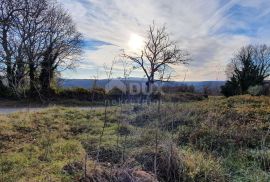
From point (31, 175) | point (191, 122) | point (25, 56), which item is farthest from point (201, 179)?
point (191, 122)

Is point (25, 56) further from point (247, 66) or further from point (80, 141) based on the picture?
point (247, 66)

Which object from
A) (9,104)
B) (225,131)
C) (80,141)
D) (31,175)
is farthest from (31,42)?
(9,104)

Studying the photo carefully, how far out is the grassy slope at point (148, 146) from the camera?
4.18 m

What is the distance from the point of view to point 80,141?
241 inches

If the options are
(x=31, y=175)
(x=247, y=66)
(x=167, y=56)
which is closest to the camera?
(x=31, y=175)

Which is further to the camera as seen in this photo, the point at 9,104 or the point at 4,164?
the point at 9,104

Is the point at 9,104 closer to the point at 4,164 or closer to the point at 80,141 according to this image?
the point at 80,141

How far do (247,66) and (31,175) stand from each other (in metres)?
26.9

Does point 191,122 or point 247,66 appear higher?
point 247,66

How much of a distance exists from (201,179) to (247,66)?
26.0m

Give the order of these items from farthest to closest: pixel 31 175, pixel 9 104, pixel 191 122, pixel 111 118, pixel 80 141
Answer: pixel 9 104 → pixel 111 118 → pixel 191 122 → pixel 80 141 → pixel 31 175

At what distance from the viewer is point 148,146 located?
5.07 m

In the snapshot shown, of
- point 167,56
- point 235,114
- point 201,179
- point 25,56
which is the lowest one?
point 201,179

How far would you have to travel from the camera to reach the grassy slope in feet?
13.7
